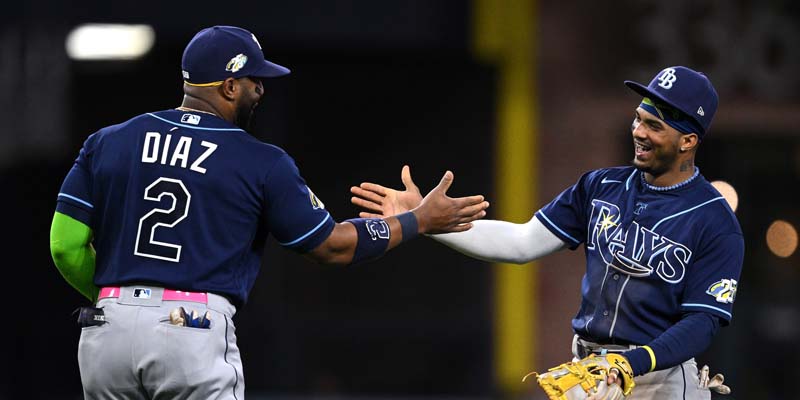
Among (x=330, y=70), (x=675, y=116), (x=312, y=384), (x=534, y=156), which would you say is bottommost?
(x=312, y=384)

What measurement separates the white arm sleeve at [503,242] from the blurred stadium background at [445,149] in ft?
22.4

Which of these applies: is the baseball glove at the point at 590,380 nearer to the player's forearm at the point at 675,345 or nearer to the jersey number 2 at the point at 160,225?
the player's forearm at the point at 675,345

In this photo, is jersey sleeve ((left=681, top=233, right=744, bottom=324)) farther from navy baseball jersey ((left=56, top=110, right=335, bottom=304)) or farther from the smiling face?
navy baseball jersey ((left=56, top=110, right=335, bottom=304))

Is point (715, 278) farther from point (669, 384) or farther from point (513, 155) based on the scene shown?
point (513, 155)

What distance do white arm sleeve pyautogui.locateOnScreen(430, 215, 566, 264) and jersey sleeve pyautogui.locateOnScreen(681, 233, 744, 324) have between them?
77cm

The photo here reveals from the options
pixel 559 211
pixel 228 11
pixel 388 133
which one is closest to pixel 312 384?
pixel 388 133

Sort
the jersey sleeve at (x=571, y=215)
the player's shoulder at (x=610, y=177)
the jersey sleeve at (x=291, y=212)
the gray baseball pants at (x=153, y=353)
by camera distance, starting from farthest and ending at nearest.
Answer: the jersey sleeve at (x=571, y=215) → the player's shoulder at (x=610, y=177) → the jersey sleeve at (x=291, y=212) → the gray baseball pants at (x=153, y=353)

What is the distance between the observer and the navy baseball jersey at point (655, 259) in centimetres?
530

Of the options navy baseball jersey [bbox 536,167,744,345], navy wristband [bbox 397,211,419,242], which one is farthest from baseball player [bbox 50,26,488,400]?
navy baseball jersey [bbox 536,167,744,345]

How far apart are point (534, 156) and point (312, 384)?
3137mm

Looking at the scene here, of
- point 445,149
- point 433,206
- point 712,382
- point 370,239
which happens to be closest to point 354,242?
point 370,239

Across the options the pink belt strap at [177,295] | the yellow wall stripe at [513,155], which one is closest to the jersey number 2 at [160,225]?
the pink belt strap at [177,295]

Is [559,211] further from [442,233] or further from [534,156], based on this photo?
[534,156]

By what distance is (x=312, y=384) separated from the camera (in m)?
13.1
